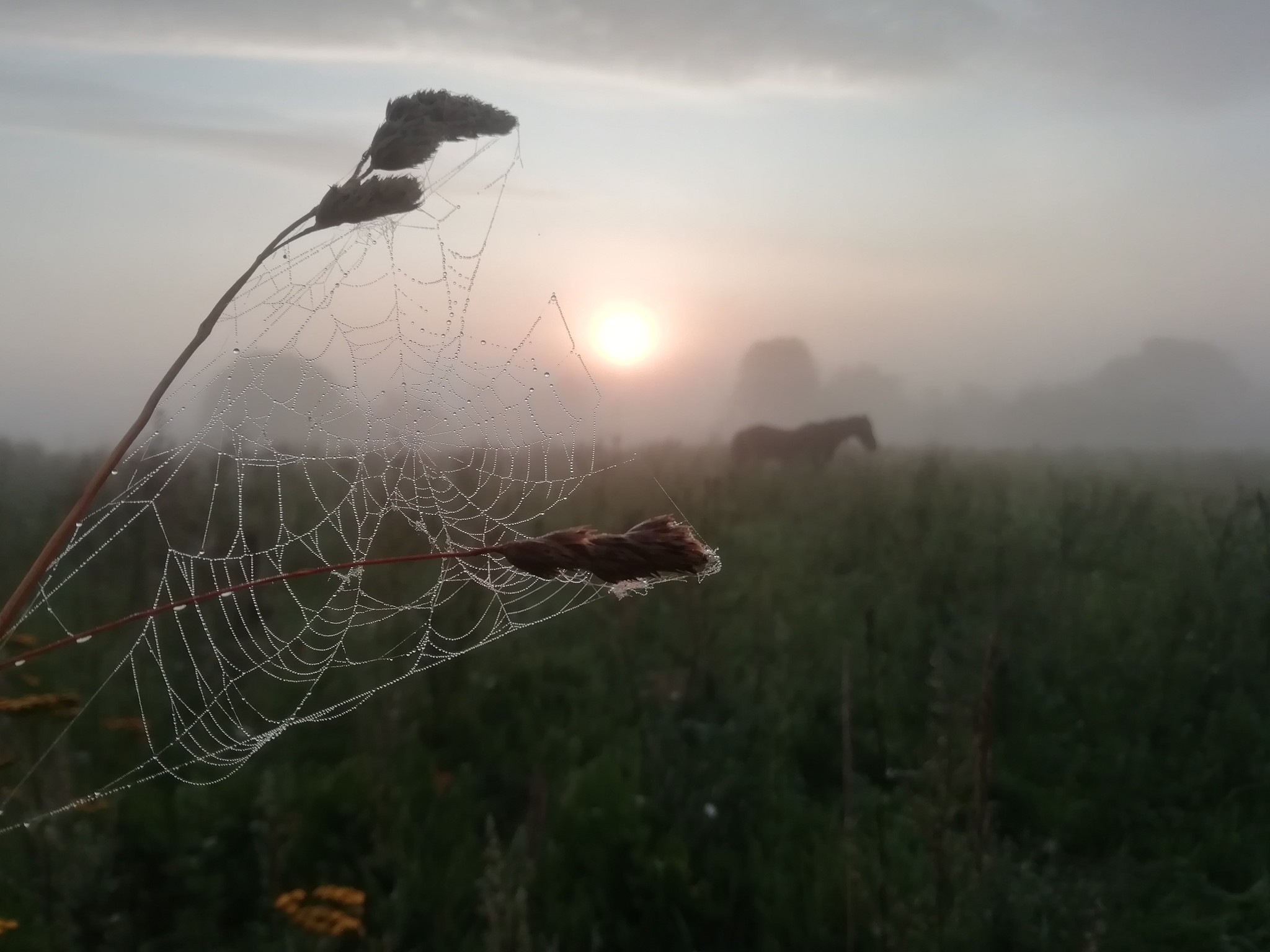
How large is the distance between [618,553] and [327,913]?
1.83 meters

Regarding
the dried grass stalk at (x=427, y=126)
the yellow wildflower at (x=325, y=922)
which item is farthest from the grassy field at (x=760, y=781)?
the dried grass stalk at (x=427, y=126)

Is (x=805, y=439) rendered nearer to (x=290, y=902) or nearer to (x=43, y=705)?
(x=290, y=902)

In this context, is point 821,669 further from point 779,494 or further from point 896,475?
point 896,475

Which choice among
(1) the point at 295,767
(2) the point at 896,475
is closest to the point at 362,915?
(1) the point at 295,767

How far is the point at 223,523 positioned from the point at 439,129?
367cm

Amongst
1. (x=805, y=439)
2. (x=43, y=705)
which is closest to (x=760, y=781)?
(x=43, y=705)

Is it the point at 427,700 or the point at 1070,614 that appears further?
the point at 1070,614

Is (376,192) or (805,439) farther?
(805,439)

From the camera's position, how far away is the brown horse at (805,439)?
9656 millimetres

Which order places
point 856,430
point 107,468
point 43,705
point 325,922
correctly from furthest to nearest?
point 856,430
point 325,922
point 43,705
point 107,468

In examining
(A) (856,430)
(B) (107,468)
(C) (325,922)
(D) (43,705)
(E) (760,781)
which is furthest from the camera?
(A) (856,430)

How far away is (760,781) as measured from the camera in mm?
3057

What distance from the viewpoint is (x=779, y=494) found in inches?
297

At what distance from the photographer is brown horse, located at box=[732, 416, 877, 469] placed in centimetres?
966
